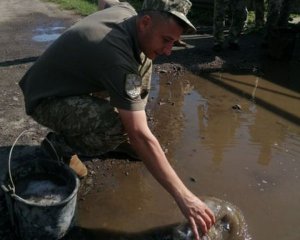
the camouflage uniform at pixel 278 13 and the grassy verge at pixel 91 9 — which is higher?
the camouflage uniform at pixel 278 13

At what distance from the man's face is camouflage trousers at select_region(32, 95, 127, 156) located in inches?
23.2

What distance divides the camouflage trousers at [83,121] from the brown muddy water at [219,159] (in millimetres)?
523

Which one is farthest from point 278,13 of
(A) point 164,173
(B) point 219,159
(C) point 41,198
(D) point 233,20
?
(C) point 41,198

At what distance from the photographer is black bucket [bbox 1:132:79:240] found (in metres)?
2.65

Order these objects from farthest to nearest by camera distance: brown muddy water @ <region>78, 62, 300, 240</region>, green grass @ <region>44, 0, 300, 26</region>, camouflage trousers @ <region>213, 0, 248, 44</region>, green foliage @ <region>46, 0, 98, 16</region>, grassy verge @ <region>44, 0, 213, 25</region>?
green foliage @ <region>46, 0, 98, 16</region>, grassy verge @ <region>44, 0, 213, 25</region>, green grass @ <region>44, 0, 300, 26</region>, camouflage trousers @ <region>213, 0, 248, 44</region>, brown muddy water @ <region>78, 62, 300, 240</region>

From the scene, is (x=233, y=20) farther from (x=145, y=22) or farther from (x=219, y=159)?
(x=145, y=22)

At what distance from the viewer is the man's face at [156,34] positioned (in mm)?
2598

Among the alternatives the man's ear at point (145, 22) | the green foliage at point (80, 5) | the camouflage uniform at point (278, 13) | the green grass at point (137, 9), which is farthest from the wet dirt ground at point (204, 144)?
the green foliage at point (80, 5)

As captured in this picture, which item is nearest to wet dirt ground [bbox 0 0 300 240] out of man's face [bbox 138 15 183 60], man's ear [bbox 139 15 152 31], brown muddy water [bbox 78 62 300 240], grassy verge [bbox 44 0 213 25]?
brown muddy water [bbox 78 62 300 240]

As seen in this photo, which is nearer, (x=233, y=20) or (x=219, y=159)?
(x=219, y=159)

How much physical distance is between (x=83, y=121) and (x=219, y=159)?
1620mm

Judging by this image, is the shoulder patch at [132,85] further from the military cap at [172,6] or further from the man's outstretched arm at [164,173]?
the military cap at [172,6]

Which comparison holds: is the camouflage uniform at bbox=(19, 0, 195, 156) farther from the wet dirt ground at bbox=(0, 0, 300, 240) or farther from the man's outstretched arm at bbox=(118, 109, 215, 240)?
the wet dirt ground at bbox=(0, 0, 300, 240)

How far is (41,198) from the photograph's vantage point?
282 centimetres
